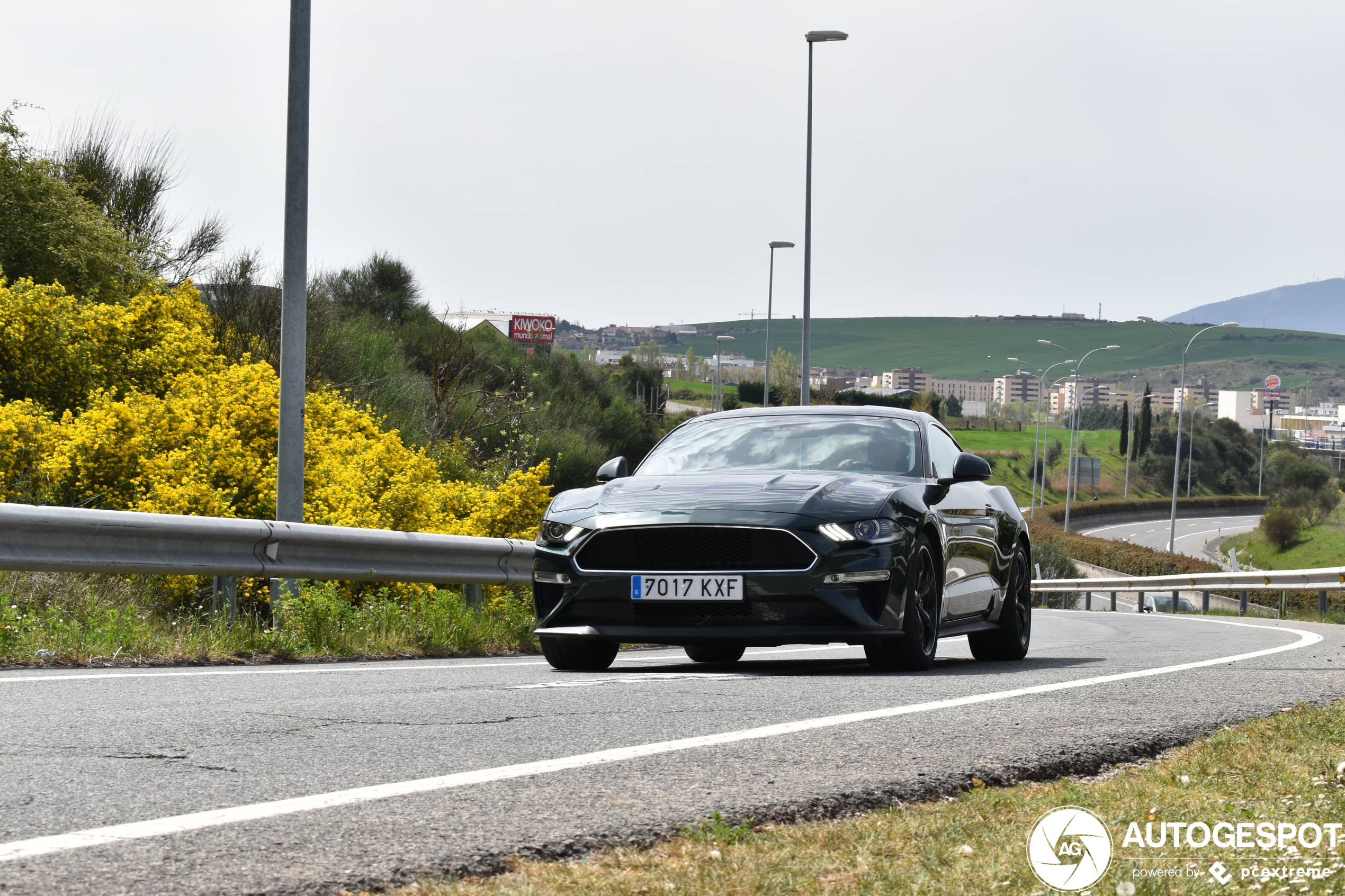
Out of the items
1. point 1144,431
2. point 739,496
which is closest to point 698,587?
point 739,496

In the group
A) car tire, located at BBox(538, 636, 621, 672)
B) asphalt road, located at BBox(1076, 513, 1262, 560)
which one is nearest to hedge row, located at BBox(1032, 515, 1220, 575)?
asphalt road, located at BBox(1076, 513, 1262, 560)

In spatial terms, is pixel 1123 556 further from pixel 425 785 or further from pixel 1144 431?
pixel 1144 431

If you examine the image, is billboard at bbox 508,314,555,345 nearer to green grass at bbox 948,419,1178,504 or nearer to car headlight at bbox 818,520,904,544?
green grass at bbox 948,419,1178,504

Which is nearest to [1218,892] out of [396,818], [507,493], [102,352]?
[396,818]

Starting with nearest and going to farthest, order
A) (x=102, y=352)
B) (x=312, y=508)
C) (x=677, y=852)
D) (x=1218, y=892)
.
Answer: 1. (x=1218, y=892)
2. (x=677, y=852)
3. (x=312, y=508)
4. (x=102, y=352)

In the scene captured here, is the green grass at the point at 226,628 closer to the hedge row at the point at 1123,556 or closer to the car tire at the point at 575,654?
the car tire at the point at 575,654

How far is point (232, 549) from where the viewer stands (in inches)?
380

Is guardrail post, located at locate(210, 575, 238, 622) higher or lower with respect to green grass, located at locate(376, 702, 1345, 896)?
lower

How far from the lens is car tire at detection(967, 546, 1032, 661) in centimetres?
1010

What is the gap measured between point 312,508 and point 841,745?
11.6 meters

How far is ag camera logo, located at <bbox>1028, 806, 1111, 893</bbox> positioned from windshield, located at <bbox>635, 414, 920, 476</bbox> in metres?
5.03

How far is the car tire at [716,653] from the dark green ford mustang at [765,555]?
1.61 meters

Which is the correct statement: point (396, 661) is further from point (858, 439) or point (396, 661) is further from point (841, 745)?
point (841, 745)

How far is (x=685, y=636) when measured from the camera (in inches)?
304
